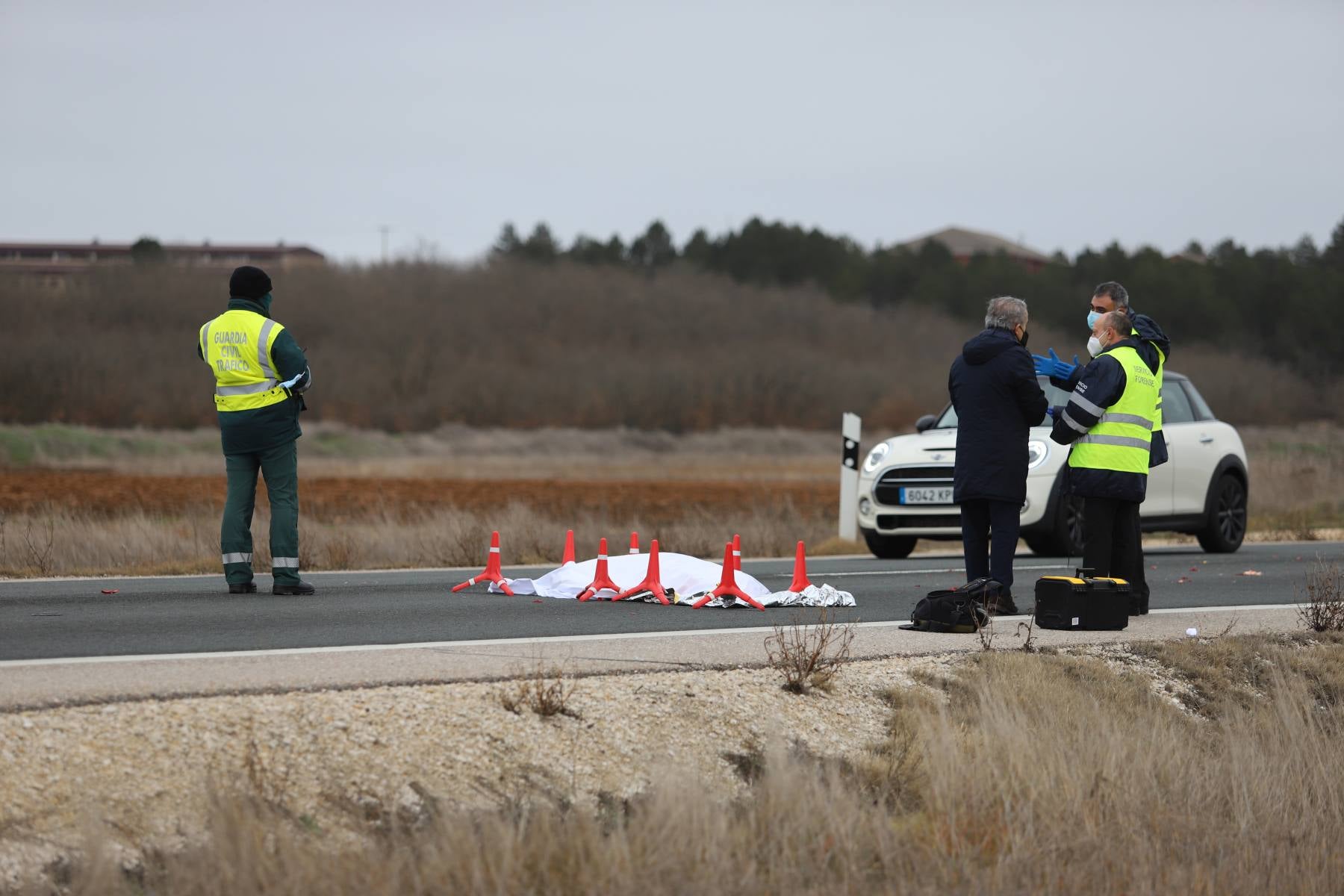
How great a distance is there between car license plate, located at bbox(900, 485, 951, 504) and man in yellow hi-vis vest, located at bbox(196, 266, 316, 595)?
6.52 metres

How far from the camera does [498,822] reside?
489 centimetres

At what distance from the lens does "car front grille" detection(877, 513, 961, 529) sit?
1459cm

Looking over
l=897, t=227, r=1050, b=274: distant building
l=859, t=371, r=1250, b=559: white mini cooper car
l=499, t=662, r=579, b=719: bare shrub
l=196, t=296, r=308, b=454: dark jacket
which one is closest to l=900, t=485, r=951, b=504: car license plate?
l=859, t=371, r=1250, b=559: white mini cooper car

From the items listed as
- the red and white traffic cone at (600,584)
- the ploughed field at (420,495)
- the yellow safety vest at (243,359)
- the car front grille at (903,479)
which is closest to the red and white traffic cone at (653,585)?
the red and white traffic cone at (600,584)

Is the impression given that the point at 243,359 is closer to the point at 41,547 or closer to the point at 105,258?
the point at 41,547

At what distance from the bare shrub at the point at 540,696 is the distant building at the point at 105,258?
85.6 meters

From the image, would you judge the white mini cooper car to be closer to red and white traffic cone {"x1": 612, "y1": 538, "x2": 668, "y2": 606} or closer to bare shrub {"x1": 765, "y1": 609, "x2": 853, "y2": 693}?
red and white traffic cone {"x1": 612, "y1": 538, "x2": 668, "y2": 606}

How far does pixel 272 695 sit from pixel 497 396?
87368mm

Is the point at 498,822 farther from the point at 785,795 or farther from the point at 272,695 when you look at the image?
the point at 272,695

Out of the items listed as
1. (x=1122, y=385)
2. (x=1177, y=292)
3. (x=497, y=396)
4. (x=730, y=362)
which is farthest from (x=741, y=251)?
(x=1122, y=385)

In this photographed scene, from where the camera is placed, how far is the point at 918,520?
48.5ft

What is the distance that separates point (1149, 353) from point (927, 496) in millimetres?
5286

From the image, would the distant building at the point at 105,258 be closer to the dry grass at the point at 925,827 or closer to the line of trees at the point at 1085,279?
the line of trees at the point at 1085,279

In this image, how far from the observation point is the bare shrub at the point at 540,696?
20.4ft
